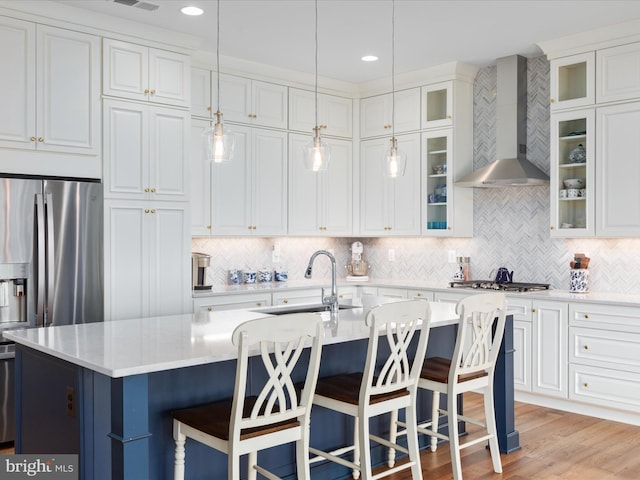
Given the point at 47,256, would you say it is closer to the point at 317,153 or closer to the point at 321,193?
the point at 317,153

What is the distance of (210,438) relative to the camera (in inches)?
96.8

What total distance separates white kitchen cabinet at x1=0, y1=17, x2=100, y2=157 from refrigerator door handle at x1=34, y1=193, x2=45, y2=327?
1.08 feet

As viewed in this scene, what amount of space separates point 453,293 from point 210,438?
326 centimetres

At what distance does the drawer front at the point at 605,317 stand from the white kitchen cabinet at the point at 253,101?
2.97 meters

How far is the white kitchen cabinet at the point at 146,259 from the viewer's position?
437cm

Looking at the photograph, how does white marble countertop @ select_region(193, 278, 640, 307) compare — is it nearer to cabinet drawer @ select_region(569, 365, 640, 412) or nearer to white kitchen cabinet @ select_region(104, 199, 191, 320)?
white kitchen cabinet @ select_region(104, 199, 191, 320)

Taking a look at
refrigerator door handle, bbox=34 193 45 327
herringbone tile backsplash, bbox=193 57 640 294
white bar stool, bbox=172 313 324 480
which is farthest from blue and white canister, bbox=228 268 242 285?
white bar stool, bbox=172 313 324 480

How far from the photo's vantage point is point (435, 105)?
5844mm

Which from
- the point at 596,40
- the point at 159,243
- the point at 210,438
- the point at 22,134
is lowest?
the point at 210,438

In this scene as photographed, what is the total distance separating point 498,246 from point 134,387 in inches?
161

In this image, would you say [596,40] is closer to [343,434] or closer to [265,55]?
[265,55]

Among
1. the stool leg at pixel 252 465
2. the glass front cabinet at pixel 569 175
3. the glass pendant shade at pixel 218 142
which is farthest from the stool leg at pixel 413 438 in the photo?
the glass front cabinet at pixel 569 175

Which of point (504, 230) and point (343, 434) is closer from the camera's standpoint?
point (343, 434)

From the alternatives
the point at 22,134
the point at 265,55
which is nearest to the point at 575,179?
→ the point at 265,55
